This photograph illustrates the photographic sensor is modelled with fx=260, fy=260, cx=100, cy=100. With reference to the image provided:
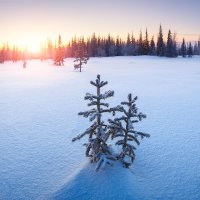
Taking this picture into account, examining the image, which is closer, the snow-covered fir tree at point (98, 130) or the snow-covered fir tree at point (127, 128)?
the snow-covered fir tree at point (98, 130)

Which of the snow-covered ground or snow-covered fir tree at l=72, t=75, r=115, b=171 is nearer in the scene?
the snow-covered ground

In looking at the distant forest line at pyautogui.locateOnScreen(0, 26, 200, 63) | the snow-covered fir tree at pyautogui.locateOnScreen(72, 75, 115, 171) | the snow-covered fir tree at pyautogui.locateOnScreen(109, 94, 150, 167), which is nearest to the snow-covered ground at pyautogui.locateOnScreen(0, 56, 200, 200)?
the snow-covered fir tree at pyautogui.locateOnScreen(72, 75, 115, 171)

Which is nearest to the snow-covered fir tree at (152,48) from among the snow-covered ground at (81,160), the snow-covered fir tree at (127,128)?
the snow-covered ground at (81,160)

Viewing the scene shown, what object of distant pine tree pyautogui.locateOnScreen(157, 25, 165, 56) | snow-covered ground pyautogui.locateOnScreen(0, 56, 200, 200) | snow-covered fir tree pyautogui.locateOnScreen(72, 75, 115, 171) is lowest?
snow-covered ground pyautogui.locateOnScreen(0, 56, 200, 200)

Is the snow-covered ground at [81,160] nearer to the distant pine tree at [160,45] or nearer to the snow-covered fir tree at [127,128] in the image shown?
the snow-covered fir tree at [127,128]

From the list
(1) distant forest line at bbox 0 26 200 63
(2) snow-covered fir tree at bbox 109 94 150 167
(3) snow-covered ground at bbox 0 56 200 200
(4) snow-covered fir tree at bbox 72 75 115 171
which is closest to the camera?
(3) snow-covered ground at bbox 0 56 200 200

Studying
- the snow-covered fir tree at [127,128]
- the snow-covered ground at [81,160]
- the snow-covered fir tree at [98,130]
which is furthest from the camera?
the snow-covered fir tree at [127,128]

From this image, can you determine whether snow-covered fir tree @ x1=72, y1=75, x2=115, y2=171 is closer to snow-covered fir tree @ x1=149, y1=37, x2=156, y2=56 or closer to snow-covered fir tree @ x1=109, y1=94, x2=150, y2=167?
snow-covered fir tree @ x1=109, y1=94, x2=150, y2=167

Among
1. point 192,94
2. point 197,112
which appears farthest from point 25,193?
point 192,94

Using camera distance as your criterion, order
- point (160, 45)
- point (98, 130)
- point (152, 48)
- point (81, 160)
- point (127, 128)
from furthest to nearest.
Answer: point (152, 48), point (160, 45), point (81, 160), point (127, 128), point (98, 130)

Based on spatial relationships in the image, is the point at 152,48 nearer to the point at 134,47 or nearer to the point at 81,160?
the point at 134,47

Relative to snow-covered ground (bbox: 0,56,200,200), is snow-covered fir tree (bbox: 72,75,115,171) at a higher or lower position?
higher

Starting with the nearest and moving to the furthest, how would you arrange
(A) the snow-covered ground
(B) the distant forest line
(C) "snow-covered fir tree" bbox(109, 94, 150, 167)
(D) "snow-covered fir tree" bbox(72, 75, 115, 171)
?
(A) the snow-covered ground → (D) "snow-covered fir tree" bbox(72, 75, 115, 171) → (C) "snow-covered fir tree" bbox(109, 94, 150, 167) → (B) the distant forest line

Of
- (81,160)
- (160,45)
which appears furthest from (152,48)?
(81,160)
